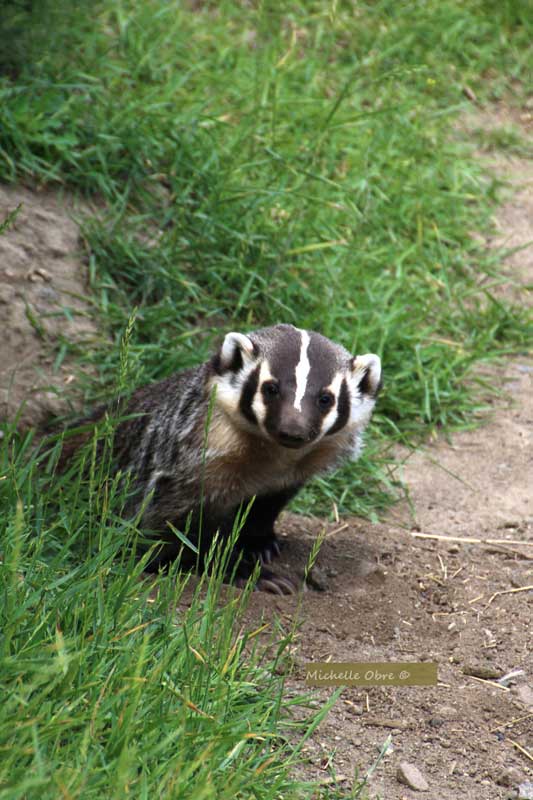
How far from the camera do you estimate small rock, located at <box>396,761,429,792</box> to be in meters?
2.77

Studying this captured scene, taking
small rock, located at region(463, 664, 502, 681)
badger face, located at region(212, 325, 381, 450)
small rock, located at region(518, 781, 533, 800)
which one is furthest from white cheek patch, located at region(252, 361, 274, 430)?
small rock, located at region(518, 781, 533, 800)

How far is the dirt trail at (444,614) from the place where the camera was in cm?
291

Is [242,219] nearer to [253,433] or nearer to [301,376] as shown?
[253,433]

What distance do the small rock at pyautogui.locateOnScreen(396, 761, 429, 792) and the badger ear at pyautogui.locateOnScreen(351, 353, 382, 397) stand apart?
1.35 meters

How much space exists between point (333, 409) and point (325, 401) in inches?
2.5

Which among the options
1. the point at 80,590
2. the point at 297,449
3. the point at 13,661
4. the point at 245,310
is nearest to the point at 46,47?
the point at 245,310

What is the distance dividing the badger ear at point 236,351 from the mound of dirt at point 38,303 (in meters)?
1.05

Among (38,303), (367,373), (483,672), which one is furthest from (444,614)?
(38,303)

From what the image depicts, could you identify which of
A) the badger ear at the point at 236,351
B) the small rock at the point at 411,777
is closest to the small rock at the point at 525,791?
the small rock at the point at 411,777

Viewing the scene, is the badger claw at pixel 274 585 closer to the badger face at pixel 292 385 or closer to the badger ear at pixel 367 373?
the badger face at pixel 292 385

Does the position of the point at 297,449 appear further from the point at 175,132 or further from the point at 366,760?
the point at 175,132

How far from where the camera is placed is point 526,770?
9.50 ft

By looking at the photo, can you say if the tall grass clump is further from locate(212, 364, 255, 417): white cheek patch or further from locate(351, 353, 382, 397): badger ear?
locate(351, 353, 382, 397): badger ear

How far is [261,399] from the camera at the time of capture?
139 inches
